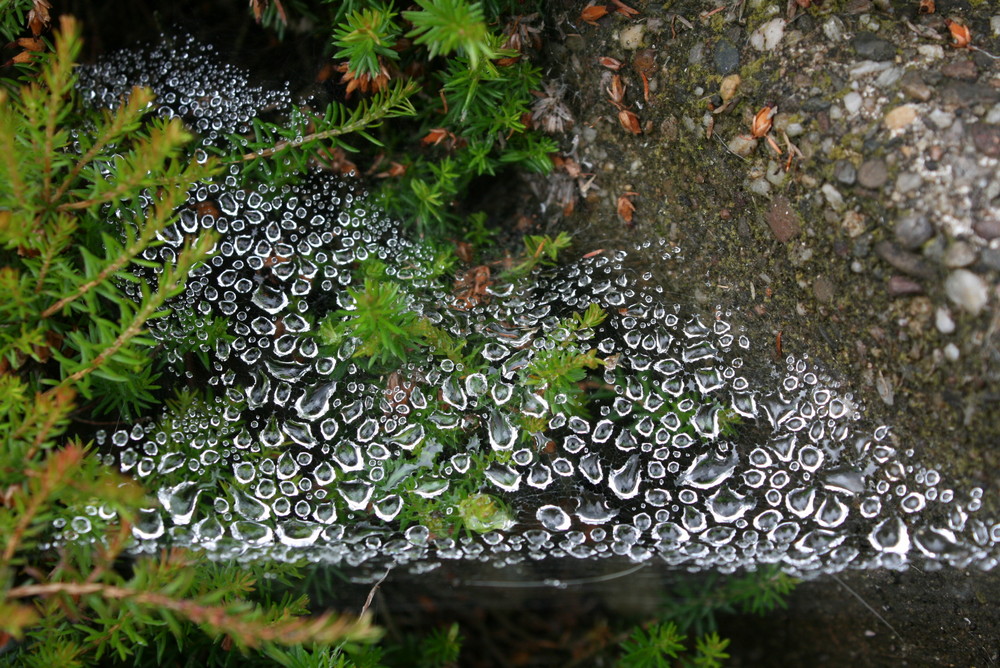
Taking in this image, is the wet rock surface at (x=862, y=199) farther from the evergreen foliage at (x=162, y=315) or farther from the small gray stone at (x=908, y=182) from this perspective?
the evergreen foliage at (x=162, y=315)

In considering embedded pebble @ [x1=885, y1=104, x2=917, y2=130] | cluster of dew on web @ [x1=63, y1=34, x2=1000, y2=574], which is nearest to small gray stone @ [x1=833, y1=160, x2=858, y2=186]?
embedded pebble @ [x1=885, y1=104, x2=917, y2=130]

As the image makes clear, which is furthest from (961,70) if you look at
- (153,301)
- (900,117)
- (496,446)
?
(153,301)

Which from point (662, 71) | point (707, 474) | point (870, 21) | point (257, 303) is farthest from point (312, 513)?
point (870, 21)

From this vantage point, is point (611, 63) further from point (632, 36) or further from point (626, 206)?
point (626, 206)

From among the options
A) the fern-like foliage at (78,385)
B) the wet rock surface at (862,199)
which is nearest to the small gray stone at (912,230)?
the wet rock surface at (862,199)

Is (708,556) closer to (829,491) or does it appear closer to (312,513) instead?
(829,491)

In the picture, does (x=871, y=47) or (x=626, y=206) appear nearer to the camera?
(x=871, y=47)
